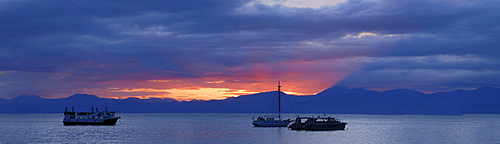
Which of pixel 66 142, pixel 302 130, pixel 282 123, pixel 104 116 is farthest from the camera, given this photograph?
pixel 104 116

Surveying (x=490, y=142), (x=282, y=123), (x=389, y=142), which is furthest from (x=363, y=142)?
(x=282, y=123)

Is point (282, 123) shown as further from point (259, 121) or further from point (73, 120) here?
point (73, 120)

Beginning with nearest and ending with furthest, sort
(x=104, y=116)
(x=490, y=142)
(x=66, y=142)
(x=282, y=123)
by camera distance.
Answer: (x=66, y=142) < (x=490, y=142) < (x=282, y=123) < (x=104, y=116)

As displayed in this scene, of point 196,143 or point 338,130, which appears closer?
point 196,143

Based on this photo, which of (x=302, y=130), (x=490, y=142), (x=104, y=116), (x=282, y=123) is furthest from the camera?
(x=104, y=116)

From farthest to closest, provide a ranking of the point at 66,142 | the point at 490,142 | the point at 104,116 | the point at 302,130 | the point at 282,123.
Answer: the point at 104,116 < the point at 282,123 < the point at 302,130 < the point at 490,142 < the point at 66,142

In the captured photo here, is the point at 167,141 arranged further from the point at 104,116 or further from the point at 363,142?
the point at 104,116

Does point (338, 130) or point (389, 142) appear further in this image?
point (338, 130)

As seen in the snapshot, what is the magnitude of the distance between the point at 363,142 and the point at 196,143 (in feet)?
110

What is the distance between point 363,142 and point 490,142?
91.9ft

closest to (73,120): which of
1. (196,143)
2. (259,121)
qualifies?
(259,121)

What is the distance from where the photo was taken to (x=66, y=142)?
109 metres

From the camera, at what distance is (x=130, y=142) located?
11150 cm

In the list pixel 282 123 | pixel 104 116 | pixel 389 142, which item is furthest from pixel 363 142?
pixel 104 116
